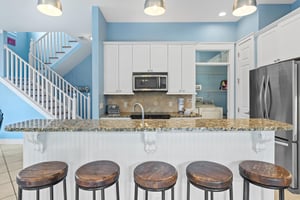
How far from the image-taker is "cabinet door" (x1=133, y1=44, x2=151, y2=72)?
4.41m

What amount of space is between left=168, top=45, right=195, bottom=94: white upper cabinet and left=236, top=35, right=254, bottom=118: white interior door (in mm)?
1023

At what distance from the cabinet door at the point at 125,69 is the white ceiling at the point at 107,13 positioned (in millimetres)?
710

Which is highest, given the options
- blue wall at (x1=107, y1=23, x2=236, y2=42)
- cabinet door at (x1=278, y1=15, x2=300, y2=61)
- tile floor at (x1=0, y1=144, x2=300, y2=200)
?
blue wall at (x1=107, y1=23, x2=236, y2=42)

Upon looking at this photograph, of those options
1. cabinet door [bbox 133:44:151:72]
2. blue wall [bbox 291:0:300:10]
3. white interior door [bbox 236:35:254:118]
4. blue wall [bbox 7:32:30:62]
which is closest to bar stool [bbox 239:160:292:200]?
white interior door [bbox 236:35:254:118]

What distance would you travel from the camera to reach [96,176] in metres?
1.51

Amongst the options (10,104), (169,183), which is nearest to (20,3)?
(10,104)

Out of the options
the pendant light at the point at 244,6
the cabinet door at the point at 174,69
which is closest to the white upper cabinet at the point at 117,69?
the cabinet door at the point at 174,69

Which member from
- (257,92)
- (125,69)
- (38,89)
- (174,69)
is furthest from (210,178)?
(38,89)

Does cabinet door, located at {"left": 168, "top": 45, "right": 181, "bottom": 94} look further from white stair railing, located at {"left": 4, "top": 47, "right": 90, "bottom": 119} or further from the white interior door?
white stair railing, located at {"left": 4, "top": 47, "right": 90, "bottom": 119}

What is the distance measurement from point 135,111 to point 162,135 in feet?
9.29

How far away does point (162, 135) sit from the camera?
1.98 meters

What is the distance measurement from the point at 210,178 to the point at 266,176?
401mm

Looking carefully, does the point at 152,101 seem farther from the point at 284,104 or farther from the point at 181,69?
the point at 284,104

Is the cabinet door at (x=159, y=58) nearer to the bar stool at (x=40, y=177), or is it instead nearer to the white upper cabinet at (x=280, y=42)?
the white upper cabinet at (x=280, y=42)
